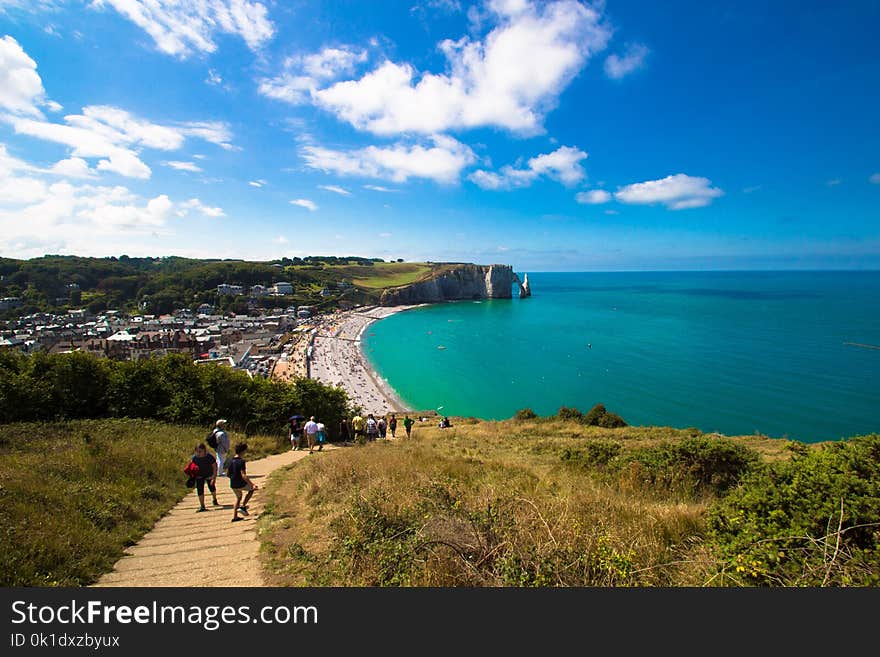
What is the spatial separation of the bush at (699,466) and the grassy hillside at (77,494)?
9133 millimetres

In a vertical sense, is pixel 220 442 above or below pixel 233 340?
above

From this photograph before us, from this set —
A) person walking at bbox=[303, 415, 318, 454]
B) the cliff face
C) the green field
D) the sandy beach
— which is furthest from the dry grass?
the green field

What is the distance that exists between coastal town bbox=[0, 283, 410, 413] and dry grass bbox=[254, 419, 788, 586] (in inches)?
1167

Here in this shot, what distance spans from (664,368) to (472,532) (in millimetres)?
54463

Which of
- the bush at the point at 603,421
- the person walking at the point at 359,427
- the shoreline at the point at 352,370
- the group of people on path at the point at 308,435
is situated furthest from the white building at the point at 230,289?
the bush at the point at 603,421

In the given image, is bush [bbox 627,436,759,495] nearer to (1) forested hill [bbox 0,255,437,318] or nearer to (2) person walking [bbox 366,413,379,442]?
(2) person walking [bbox 366,413,379,442]

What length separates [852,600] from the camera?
250 cm

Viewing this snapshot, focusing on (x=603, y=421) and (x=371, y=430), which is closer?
(x=371, y=430)

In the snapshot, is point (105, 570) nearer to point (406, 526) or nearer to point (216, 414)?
point (406, 526)

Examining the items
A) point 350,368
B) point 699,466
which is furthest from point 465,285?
point 699,466

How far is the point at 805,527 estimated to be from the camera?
11.4ft

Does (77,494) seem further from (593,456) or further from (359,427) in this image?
(593,456)

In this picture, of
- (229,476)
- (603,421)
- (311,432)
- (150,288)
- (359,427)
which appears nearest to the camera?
(229,476)

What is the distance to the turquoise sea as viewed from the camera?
111 ft
